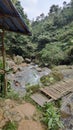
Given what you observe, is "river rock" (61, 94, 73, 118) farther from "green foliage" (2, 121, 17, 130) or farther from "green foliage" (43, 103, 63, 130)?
"green foliage" (2, 121, 17, 130)

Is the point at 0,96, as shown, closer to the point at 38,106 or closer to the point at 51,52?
the point at 38,106

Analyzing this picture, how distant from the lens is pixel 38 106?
6.69 m

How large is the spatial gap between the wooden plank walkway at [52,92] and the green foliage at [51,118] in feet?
1.62

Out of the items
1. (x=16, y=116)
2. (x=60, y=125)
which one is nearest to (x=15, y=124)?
(x=16, y=116)

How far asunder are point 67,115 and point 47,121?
3.00 ft

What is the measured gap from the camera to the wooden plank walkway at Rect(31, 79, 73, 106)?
7.09 m

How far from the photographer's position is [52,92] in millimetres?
7617

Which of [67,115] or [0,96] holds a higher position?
[0,96]


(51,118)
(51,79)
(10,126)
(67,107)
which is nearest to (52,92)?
(67,107)

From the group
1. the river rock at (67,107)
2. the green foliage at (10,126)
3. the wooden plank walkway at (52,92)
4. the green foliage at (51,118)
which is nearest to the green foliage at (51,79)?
the wooden plank walkway at (52,92)

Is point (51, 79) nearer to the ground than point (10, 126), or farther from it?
nearer to the ground

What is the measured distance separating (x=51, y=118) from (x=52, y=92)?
170 cm

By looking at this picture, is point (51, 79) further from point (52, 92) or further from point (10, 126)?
point (10, 126)

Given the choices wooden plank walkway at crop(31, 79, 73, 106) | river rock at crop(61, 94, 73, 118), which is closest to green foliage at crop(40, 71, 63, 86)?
wooden plank walkway at crop(31, 79, 73, 106)
